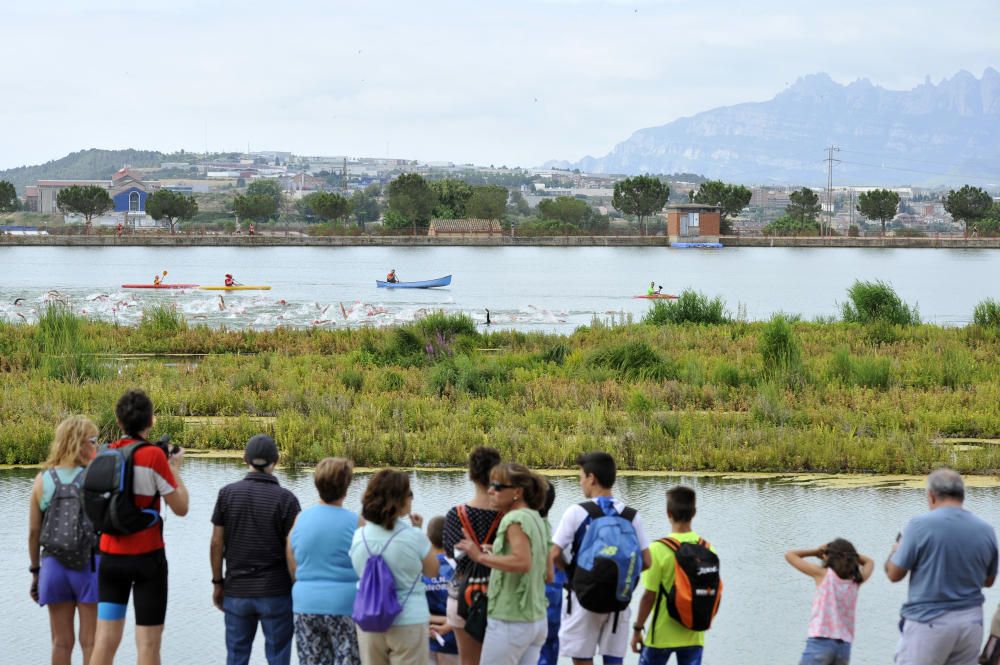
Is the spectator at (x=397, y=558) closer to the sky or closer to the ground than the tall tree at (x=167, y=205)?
closer to the ground

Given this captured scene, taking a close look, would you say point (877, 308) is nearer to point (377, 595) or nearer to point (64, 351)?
point (64, 351)

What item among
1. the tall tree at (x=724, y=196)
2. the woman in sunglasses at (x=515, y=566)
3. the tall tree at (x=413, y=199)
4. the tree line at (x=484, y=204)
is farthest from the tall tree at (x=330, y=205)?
the woman in sunglasses at (x=515, y=566)

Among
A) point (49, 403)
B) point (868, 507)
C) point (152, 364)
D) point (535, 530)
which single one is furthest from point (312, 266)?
point (535, 530)

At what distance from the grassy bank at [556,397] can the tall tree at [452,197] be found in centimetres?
13756

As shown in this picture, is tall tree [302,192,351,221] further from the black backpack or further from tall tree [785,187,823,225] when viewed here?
the black backpack

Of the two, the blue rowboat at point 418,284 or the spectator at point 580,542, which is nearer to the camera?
the spectator at point 580,542

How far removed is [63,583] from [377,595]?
2.34m

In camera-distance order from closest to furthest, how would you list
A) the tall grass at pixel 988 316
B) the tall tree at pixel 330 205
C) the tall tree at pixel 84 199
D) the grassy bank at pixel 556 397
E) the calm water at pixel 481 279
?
the grassy bank at pixel 556 397 < the tall grass at pixel 988 316 < the calm water at pixel 481 279 < the tall tree at pixel 84 199 < the tall tree at pixel 330 205

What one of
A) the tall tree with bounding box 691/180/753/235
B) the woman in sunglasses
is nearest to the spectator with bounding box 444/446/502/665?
the woman in sunglasses

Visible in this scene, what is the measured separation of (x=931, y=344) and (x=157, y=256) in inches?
4204

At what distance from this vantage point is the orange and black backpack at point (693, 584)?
726 cm

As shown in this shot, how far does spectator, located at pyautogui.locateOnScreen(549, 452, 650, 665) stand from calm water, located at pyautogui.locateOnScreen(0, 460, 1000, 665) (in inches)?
80.4

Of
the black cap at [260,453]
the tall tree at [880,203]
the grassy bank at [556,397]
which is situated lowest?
the grassy bank at [556,397]

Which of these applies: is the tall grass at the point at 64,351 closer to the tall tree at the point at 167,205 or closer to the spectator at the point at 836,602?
the spectator at the point at 836,602
